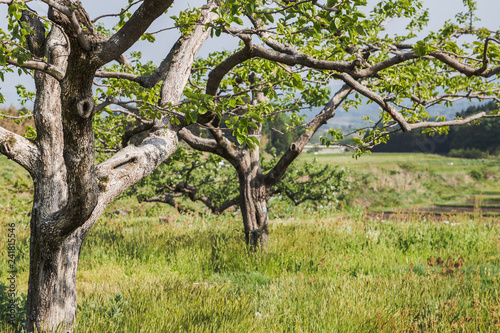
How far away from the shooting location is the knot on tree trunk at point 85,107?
2473mm

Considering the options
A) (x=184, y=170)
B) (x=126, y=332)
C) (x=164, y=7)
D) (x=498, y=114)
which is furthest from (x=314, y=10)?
(x=184, y=170)

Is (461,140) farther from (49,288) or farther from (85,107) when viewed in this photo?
(85,107)

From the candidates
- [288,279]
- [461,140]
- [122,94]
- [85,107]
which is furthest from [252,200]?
[461,140]

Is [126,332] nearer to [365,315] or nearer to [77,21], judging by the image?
[365,315]

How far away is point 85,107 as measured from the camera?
2.53 metres

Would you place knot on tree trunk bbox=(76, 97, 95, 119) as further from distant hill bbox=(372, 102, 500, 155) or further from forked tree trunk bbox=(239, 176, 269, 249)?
distant hill bbox=(372, 102, 500, 155)

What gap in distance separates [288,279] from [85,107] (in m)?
3.82

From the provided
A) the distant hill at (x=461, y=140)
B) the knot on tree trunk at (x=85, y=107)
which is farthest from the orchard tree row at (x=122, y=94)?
the distant hill at (x=461, y=140)

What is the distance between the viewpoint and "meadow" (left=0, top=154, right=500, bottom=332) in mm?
3717

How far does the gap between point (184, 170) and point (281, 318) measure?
920 centimetres

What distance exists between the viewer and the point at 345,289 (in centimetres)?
459

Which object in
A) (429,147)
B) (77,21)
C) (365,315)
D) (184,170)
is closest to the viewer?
(77,21)

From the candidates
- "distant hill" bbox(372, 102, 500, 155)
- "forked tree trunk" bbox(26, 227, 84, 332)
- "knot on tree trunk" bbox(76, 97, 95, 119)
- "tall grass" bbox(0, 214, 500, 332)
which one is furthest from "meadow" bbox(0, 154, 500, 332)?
"distant hill" bbox(372, 102, 500, 155)

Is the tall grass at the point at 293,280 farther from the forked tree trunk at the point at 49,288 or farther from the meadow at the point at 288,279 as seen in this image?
the forked tree trunk at the point at 49,288
